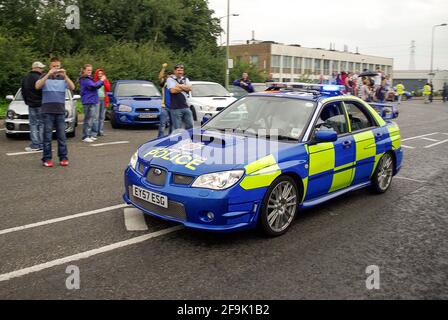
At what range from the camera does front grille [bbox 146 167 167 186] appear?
14.3 ft

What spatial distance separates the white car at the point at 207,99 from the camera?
13.5m

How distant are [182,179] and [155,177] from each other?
0.36m

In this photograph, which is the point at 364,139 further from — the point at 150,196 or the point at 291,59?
the point at 291,59

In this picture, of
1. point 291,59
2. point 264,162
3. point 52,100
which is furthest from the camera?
point 291,59

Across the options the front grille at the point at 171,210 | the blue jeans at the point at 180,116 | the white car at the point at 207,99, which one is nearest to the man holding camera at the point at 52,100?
the blue jeans at the point at 180,116

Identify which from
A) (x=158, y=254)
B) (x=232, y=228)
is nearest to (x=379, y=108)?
(x=232, y=228)

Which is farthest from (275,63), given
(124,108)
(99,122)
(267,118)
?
(267,118)

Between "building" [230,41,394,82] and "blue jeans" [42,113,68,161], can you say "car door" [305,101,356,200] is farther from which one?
"building" [230,41,394,82]

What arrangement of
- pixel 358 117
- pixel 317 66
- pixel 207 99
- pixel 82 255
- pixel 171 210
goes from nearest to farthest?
1. pixel 82 255
2. pixel 171 210
3. pixel 358 117
4. pixel 207 99
5. pixel 317 66

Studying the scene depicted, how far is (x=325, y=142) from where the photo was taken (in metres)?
5.06

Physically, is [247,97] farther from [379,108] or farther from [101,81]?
[101,81]

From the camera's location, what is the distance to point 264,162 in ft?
14.3

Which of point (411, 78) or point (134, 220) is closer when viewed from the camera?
point (134, 220)
